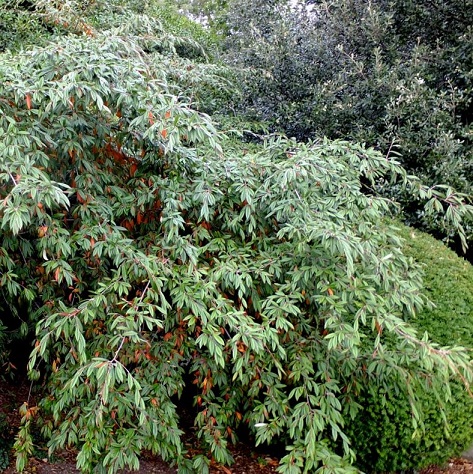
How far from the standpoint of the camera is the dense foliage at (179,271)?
7.65 feet

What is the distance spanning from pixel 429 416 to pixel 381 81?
302cm

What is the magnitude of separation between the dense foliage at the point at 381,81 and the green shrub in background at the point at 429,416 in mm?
1341

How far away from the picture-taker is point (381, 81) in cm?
487

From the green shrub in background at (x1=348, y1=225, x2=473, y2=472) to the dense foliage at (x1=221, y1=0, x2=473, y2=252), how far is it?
4.40ft

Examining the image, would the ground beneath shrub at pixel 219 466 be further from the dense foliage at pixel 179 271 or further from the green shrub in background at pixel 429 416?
the dense foliage at pixel 179 271

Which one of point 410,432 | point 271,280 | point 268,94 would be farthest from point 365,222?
point 268,94

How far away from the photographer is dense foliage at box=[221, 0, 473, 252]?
4734mm

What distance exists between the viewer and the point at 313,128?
5.18m

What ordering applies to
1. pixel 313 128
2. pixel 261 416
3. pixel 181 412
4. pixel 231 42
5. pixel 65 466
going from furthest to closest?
pixel 231 42 < pixel 313 128 < pixel 181 412 < pixel 65 466 < pixel 261 416

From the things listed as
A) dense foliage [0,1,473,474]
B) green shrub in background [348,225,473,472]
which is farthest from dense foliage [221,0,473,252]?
dense foliage [0,1,473,474]

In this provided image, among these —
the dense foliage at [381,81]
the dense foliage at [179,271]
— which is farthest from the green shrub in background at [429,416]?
the dense foliage at [381,81]

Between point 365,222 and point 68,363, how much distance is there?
1590 mm

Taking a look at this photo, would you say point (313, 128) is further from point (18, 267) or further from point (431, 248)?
point (18, 267)

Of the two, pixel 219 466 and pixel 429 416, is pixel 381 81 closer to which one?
pixel 429 416
